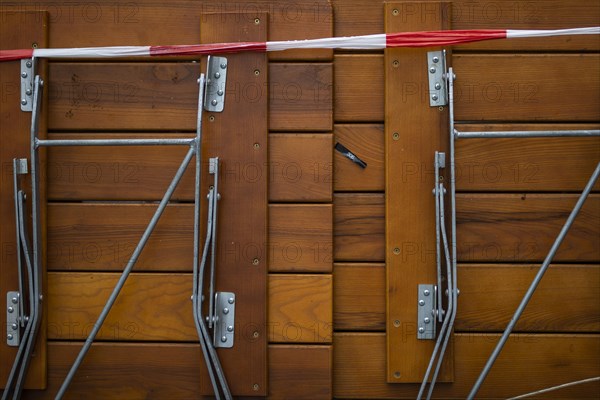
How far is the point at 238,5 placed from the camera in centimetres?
279

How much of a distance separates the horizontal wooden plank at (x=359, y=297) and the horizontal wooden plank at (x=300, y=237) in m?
0.09

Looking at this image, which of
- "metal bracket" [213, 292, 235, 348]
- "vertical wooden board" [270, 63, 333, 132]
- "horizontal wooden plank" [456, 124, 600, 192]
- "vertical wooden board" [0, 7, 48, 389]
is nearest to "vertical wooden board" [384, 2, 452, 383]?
"horizontal wooden plank" [456, 124, 600, 192]

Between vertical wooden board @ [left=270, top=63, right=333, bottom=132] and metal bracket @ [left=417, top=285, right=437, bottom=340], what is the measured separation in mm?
783

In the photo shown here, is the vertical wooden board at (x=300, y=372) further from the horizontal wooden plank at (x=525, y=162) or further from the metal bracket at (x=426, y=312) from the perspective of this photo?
the horizontal wooden plank at (x=525, y=162)

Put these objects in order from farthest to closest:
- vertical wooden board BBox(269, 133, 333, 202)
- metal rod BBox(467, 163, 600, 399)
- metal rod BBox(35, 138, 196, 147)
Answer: vertical wooden board BBox(269, 133, 333, 202) < metal rod BBox(35, 138, 196, 147) < metal rod BBox(467, 163, 600, 399)

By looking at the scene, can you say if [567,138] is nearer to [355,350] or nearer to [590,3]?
[590,3]

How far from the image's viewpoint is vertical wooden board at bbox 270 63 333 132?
275cm

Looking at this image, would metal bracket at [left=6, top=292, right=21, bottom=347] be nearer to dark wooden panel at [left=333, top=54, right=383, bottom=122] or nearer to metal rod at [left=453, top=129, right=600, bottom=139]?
dark wooden panel at [left=333, top=54, right=383, bottom=122]

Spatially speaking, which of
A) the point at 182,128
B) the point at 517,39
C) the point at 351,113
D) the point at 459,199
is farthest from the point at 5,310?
the point at 517,39

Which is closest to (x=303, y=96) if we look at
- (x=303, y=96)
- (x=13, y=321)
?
(x=303, y=96)

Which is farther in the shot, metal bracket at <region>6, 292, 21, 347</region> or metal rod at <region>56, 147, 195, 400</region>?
metal bracket at <region>6, 292, 21, 347</region>

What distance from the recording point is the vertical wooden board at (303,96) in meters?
2.75

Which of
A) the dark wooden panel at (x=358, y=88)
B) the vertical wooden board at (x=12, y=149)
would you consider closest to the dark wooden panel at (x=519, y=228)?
the dark wooden panel at (x=358, y=88)

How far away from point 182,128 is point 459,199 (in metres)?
1.20
